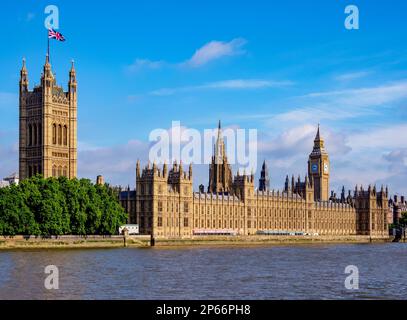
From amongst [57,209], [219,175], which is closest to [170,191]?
[219,175]

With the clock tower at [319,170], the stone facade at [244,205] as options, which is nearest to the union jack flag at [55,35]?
the stone facade at [244,205]

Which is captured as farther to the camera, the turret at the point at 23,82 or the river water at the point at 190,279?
the turret at the point at 23,82

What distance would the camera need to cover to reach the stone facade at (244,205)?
119 meters

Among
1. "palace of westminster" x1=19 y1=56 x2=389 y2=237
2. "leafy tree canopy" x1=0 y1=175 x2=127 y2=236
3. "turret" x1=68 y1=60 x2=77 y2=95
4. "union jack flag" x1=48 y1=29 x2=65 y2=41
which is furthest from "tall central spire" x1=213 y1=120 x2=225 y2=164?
"union jack flag" x1=48 y1=29 x2=65 y2=41

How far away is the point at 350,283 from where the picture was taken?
1841 inches

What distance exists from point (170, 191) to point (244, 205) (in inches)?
977

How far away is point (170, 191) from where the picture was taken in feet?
403

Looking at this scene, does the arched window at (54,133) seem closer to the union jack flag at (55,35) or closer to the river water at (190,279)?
the union jack flag at (55,35)

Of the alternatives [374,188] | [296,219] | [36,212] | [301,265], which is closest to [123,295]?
[301,265]

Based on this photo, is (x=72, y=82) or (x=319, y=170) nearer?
(x=72, y=82)

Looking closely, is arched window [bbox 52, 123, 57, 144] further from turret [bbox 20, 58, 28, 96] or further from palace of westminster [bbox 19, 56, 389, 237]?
turret [bbox 20, 58, 28, 96]

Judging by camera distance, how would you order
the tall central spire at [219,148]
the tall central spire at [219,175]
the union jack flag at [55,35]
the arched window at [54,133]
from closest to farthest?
the union jack flag at [55,35], the arched window at [54,133], the tall central spire at [219,175], the tall central spire at [219,148]

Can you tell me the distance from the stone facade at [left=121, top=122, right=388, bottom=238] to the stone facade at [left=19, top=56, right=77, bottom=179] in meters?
12.5

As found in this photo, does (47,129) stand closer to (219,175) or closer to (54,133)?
(54,133)
